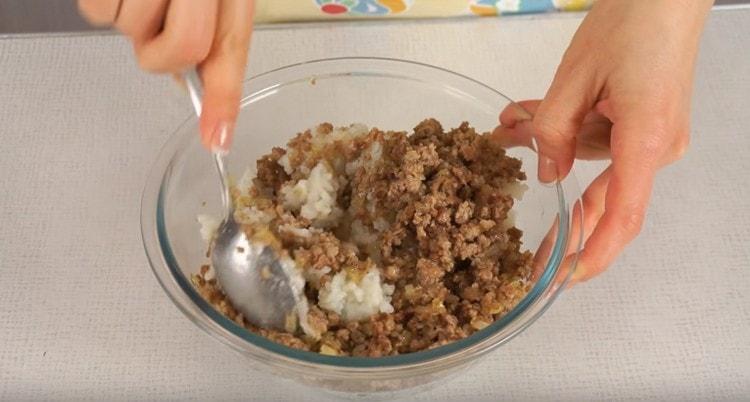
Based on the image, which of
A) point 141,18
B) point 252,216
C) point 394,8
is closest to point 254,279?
point 252,216

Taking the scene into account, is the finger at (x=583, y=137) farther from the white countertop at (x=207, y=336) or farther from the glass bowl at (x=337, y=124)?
the white countertop at (x=207, y=336)

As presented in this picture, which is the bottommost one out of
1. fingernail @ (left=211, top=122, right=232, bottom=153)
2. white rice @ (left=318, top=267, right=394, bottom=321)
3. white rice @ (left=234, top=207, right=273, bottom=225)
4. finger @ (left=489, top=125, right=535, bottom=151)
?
white rice @ (left=234, top=207, right=273, bottom=225)

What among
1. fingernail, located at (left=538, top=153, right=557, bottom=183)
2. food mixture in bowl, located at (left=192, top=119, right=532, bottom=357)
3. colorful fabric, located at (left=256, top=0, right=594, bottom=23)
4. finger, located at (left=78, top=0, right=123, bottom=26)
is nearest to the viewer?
finger, located at (left=78, top=0, right=123, bottom=26)

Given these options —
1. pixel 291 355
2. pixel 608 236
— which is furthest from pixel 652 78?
pixel 291 355

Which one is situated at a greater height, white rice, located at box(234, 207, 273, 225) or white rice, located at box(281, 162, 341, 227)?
white rice, located at box(281, 162, 341, 227)

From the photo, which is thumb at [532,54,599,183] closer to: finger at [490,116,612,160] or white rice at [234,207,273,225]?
finger at [490,116,612,160]

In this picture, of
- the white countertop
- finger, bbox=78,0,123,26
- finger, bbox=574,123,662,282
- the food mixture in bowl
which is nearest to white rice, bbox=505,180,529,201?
the food mixture in bowl

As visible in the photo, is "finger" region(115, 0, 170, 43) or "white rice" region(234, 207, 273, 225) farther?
"white rice" region(234, 207, 273, 225)

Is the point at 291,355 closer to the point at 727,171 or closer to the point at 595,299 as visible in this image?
the point at 595,299

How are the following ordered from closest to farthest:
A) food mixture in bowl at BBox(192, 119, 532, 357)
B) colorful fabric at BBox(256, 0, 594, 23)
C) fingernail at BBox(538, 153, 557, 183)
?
1. food mixture in bowl at BBox(192, 119, 532, 357)
2. fingernail at BBox(538, 153, 557, 183)
3. colorful fabric at BBox(256, 0, 594, 23)
